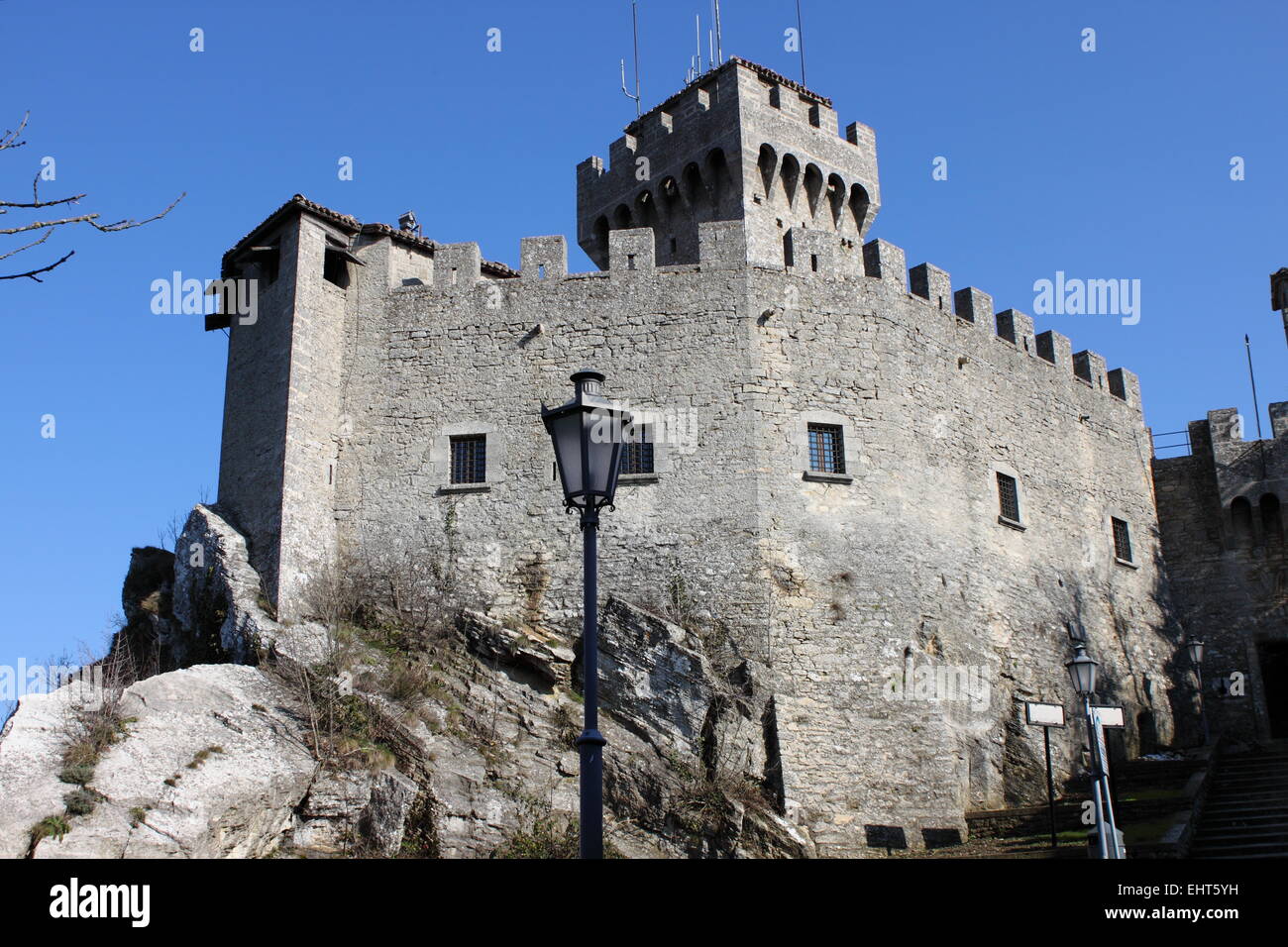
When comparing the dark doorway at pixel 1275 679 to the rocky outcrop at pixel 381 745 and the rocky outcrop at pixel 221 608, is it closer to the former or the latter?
the rocky outcrop at pixel 381 745

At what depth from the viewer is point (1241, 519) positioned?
31203 millimetres

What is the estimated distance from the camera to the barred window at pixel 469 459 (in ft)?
76.1

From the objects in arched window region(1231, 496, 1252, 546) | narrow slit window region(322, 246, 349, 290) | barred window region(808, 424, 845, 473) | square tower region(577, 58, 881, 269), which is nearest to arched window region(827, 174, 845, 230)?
square tower region(577, 58, 881, 269)

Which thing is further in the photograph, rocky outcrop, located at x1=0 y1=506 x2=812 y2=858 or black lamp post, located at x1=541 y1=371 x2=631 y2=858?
rocky outcrop, located at x1=0 y1=506 x2=812 y2=858

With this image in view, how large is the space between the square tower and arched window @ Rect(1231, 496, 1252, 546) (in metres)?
11.7

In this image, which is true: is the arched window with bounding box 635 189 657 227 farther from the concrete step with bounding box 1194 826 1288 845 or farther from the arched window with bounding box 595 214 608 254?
the concrete step with bounding box 1194 826 1288 845

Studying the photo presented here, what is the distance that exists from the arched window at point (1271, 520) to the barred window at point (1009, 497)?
8.65 metres

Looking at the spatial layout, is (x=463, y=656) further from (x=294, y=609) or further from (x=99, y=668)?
(x=99, y=668)

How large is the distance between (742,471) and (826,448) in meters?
1.91

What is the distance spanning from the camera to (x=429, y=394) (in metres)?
23.7

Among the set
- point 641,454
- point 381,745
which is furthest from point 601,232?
point 381,745

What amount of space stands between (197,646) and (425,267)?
8947 millimetres

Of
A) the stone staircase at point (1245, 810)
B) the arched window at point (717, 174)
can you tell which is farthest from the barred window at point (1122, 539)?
the arched window at point (717, 174)

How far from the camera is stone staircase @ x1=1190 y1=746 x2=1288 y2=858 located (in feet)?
58.5
